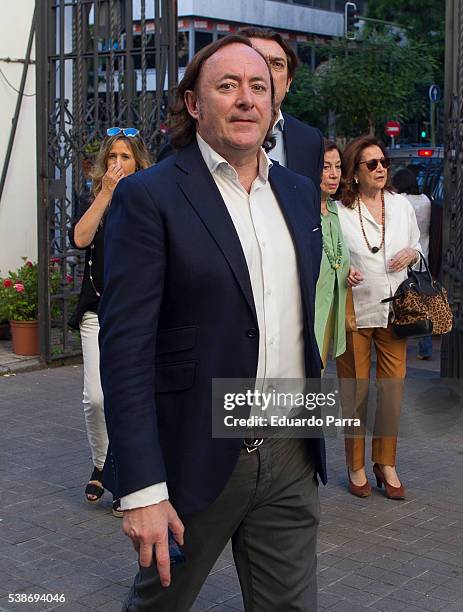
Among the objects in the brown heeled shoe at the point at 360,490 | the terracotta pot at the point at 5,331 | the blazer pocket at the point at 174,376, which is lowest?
the brown heeled shoe at the point at 360,490

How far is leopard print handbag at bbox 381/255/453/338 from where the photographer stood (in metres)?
5.85

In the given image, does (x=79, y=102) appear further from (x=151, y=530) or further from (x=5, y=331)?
(x=151, y=530)

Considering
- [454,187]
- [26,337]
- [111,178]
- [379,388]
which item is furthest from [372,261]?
[26,337]

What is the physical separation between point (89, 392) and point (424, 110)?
96.9 feet

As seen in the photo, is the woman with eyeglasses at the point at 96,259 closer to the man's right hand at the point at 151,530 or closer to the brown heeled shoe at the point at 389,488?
the brown heeled shoe at the point at 389,488

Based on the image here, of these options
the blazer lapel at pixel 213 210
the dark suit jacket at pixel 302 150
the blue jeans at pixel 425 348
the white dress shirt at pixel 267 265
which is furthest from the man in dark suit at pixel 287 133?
the blue jeans at pixel 425 348

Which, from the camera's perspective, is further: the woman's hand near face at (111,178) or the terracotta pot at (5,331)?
the terracotta pot at (5,331)

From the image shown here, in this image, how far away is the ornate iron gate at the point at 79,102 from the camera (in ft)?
30.8

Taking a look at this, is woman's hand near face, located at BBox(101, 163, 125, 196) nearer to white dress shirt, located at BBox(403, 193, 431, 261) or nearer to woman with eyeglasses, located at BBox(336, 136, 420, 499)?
woman with eyeglasses, located at BBox(336, 136, 420, 499)

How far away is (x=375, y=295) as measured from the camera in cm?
598

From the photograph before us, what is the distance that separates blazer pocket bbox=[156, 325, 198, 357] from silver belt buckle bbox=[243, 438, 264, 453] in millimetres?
329

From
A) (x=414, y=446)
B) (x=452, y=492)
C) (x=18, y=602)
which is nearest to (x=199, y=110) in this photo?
(x=18, y=602)

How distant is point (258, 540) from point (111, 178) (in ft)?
9.83

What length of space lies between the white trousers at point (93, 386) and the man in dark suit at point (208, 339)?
8.74 feet
